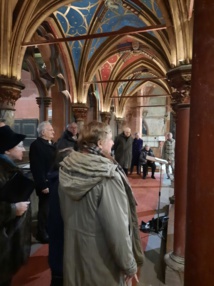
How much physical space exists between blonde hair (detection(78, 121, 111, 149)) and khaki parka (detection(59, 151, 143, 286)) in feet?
0.30

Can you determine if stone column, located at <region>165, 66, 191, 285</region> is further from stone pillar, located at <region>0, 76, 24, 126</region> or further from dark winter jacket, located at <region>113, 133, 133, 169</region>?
dark winter jacket, located at <region>113, 133, 133, 169</region>

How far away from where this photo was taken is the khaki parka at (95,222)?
145 cm

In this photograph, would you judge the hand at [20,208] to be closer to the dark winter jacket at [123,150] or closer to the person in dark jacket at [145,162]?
the dark winter jacket at [123,150]

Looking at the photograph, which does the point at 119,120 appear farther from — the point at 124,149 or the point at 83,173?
the point at 83,173

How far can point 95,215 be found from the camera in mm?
1499

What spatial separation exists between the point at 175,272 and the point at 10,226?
233 cm

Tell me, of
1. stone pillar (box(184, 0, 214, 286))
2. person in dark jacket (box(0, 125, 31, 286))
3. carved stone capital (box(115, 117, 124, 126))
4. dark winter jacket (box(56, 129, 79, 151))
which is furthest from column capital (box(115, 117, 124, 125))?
stone pillar (box(184, 0, 214, 286))

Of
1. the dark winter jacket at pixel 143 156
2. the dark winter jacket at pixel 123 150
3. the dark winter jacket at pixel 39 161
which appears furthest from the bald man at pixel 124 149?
the dark winter jacket at pixel 39 161

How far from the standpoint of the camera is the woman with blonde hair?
1.45 meters

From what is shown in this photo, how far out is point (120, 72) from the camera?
13727mm

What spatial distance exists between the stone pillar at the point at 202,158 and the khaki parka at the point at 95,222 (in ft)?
1.31

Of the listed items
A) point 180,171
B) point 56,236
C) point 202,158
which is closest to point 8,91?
point 180,171

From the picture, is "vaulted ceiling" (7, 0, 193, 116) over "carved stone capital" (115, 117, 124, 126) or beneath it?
over

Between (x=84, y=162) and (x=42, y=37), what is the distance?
8164mm
